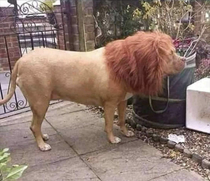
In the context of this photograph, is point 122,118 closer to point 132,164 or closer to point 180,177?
point 132,164

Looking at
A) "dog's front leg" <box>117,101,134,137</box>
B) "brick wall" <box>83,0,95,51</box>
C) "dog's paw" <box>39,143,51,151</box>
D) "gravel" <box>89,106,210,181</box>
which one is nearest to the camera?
"gravel" <box>89,106,210,181</box>

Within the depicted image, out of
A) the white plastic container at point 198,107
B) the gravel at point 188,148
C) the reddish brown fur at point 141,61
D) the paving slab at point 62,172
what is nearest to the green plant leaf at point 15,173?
the paving slab at point 62,172

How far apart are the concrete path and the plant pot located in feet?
0.99

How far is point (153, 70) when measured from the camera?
2.32 metres

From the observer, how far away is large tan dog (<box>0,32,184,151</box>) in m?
2.33

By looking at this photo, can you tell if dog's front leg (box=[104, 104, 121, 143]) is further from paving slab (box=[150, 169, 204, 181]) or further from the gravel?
paving slab (box=[150, 169, 204, 181])

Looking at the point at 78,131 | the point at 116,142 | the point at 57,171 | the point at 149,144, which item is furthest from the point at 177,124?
the point at 57,171

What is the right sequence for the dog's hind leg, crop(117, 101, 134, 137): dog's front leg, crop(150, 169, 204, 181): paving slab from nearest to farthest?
1. crop(150, 169, 204, 181): paving slab
2. the dog's hind leg
3. crop(117, 101, 134, 137): dog's front leg

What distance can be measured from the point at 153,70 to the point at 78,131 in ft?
3.82

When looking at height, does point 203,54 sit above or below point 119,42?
below

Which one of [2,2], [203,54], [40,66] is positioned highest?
[2,2]

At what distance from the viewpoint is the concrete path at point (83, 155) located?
221 centimetres

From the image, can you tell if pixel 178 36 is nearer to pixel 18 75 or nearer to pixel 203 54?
pixel 203 54

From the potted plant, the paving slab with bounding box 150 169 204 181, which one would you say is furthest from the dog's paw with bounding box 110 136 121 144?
the paving slab with bounding box 150 169 204 181
